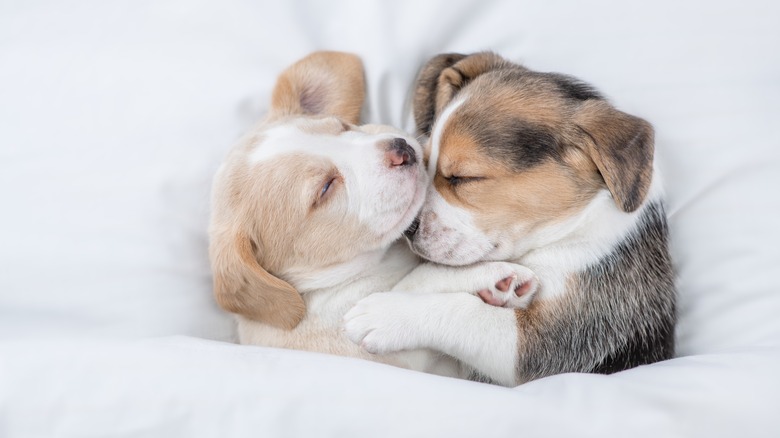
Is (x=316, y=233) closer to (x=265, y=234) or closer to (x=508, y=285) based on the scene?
(x=265, y=234)

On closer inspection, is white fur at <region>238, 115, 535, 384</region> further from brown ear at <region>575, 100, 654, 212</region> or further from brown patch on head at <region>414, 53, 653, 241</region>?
brown ear at <region>575, 100, 654, 212</region>

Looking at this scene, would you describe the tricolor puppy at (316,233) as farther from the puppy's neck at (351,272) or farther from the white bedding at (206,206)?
the white bedding at (206,206)

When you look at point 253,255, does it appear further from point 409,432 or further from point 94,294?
point 409,432

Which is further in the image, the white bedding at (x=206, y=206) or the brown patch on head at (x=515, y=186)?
the brown patch on head at (x=515, y=186)

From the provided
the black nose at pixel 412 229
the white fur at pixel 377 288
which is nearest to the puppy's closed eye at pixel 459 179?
the white fur at pixel 377 288

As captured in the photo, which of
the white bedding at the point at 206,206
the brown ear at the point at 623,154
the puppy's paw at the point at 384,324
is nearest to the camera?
the white bedding at the point at 206,206

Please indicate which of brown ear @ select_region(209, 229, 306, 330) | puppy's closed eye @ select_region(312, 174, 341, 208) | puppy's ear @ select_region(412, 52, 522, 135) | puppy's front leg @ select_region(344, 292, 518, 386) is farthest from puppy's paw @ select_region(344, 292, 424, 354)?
puppy's ear @ select_region(412, 52, 522, 135)
